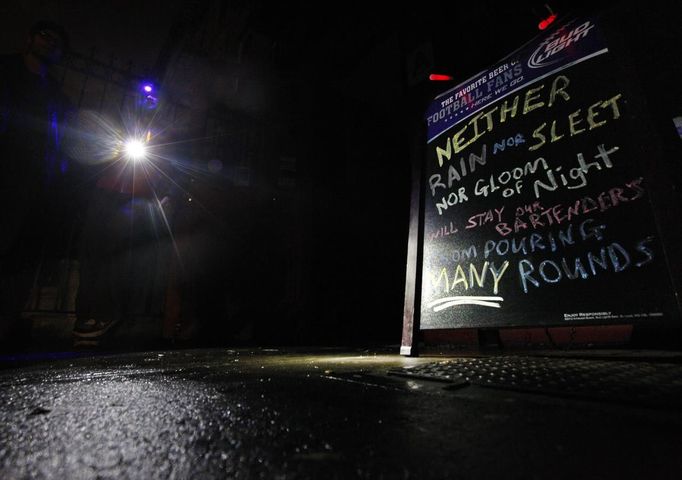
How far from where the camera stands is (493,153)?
210 cm

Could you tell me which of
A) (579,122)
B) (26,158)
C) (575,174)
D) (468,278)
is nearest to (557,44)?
(579,122)

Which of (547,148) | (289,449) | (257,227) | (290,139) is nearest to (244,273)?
(257,227)

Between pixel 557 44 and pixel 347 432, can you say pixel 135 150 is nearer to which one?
pixel 557 44

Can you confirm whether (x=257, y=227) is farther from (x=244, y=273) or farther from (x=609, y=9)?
(x=609, y=9)

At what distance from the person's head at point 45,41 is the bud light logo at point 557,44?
8043mm

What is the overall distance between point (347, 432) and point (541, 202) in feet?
5.78

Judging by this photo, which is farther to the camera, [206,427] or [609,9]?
[609,9]

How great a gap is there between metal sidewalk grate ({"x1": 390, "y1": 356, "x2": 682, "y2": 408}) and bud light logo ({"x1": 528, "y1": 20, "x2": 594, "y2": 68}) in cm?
177

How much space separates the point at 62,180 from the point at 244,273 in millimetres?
4649

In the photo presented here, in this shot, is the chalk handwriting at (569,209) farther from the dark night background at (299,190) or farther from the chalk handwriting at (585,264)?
the dark night background at (299,190)

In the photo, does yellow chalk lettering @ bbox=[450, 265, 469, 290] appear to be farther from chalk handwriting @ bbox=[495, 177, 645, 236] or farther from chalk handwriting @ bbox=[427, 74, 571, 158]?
chalk handwriting @ bbox=[427, 74, 571, 158]

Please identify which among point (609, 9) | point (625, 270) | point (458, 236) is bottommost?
point (625, 270)

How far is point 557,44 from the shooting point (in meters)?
1.93


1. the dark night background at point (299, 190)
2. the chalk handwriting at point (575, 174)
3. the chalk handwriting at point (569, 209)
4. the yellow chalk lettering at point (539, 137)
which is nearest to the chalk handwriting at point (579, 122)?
the yellow chalk lettering at point (539, 137)
